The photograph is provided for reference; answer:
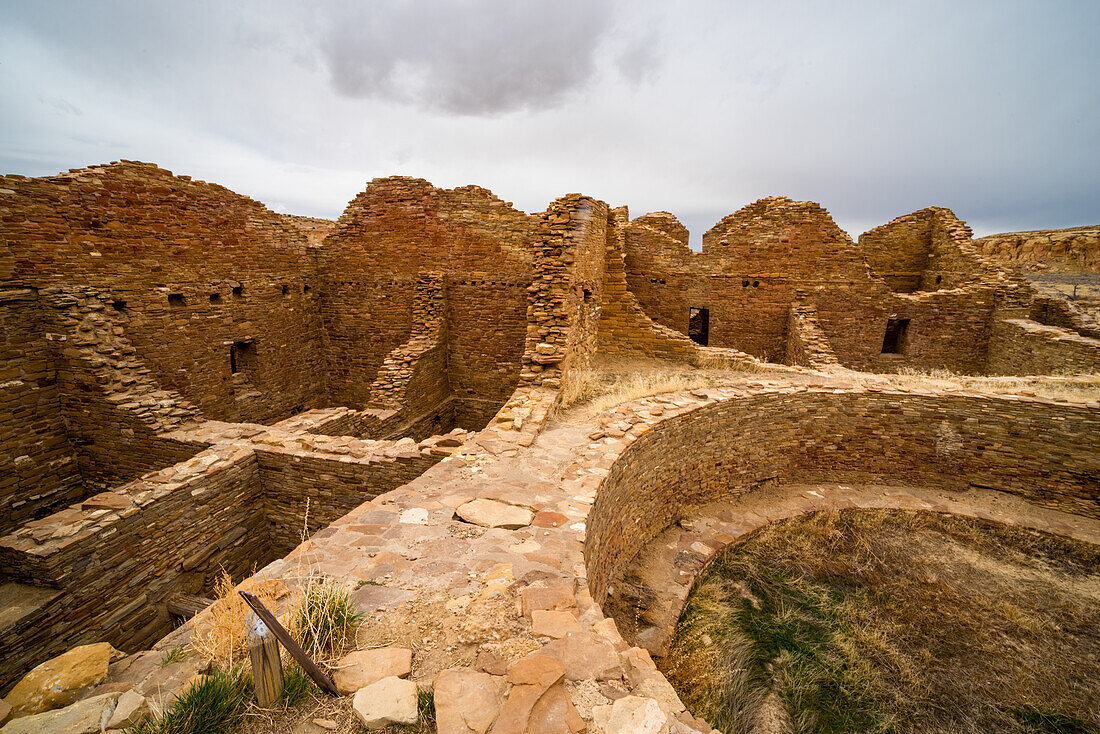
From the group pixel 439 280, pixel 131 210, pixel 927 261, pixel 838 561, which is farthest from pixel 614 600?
pixel 927 261

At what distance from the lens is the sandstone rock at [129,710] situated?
190cm

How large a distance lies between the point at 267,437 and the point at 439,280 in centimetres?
536

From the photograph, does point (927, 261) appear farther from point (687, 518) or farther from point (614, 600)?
point (614, 600)

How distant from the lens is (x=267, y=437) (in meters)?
6.38

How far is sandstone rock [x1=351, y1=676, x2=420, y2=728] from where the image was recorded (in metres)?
1.98

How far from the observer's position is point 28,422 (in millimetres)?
6598

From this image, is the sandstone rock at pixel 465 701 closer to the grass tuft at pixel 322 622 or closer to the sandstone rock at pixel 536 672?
the sandstone rock at pixel 536 672

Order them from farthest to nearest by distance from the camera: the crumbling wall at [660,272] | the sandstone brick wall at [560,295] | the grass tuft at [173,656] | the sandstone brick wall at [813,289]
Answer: the crumbling wall at [660,272] → the sandstone brick wall at [813,289] → the sandstone brick wall at [560,295] → the grass tuft at [173,656]

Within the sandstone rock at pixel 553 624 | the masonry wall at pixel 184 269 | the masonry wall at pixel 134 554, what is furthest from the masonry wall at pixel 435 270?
the sandstone rock at pixel 553 624

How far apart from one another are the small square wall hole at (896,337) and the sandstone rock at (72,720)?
14.6m

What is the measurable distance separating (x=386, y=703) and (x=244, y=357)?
32.4 feet

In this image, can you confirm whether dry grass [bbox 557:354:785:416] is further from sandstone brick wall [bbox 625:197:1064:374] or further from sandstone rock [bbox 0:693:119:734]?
sandstone rock [bbox 0:693:119:734]

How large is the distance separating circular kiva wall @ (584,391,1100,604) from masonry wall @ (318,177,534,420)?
4993mm

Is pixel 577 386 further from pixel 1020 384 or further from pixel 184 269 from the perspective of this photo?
pixel 1020 384
